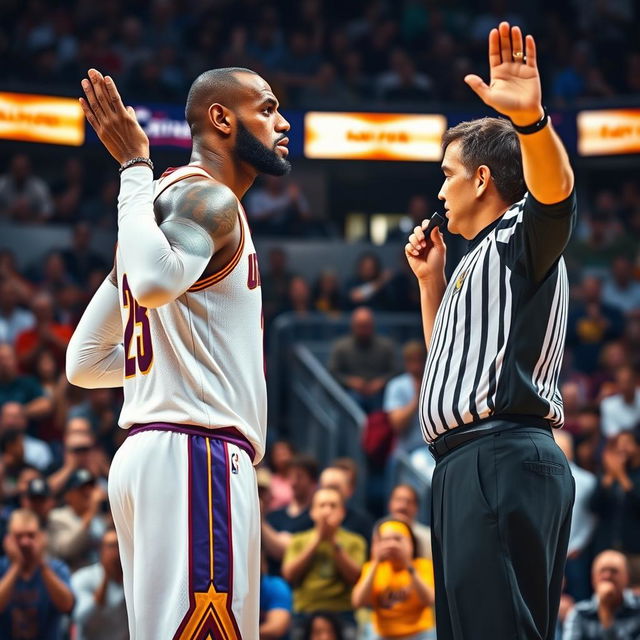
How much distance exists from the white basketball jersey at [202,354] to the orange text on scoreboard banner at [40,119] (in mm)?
10723

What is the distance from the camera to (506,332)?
3832mm

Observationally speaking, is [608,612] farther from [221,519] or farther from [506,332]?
[221,519]

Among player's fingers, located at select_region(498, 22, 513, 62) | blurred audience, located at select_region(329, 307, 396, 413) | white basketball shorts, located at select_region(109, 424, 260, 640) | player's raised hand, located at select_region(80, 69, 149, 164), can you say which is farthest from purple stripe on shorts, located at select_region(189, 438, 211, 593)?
blurred audience, located at select_region(329, 307, 396, 413)

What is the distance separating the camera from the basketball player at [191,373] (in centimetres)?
366

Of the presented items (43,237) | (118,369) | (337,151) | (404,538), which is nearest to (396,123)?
(337,151)

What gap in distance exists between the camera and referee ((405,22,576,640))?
3.58 metres

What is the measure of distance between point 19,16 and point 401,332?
267 inches

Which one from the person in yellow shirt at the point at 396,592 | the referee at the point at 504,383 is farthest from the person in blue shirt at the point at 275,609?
the referee at the point at 504,383

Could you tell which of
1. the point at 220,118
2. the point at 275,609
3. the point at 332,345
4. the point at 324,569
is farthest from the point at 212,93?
the point at 332,345

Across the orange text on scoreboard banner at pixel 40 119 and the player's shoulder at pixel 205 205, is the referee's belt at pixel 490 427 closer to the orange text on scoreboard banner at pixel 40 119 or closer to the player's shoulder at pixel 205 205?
the player's shoulder at pixel 205 205

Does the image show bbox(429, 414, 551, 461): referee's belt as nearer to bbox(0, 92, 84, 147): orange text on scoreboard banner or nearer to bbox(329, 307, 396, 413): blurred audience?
bbox(329, 307, 396, 413): blurred audience

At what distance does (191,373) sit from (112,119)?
2.70 feet

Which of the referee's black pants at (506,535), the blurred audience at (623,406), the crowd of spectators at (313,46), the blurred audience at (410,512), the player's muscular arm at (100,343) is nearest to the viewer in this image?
the referee's black pants at (506,535)

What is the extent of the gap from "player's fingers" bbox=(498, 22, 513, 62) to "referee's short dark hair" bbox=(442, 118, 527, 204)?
0.50m
